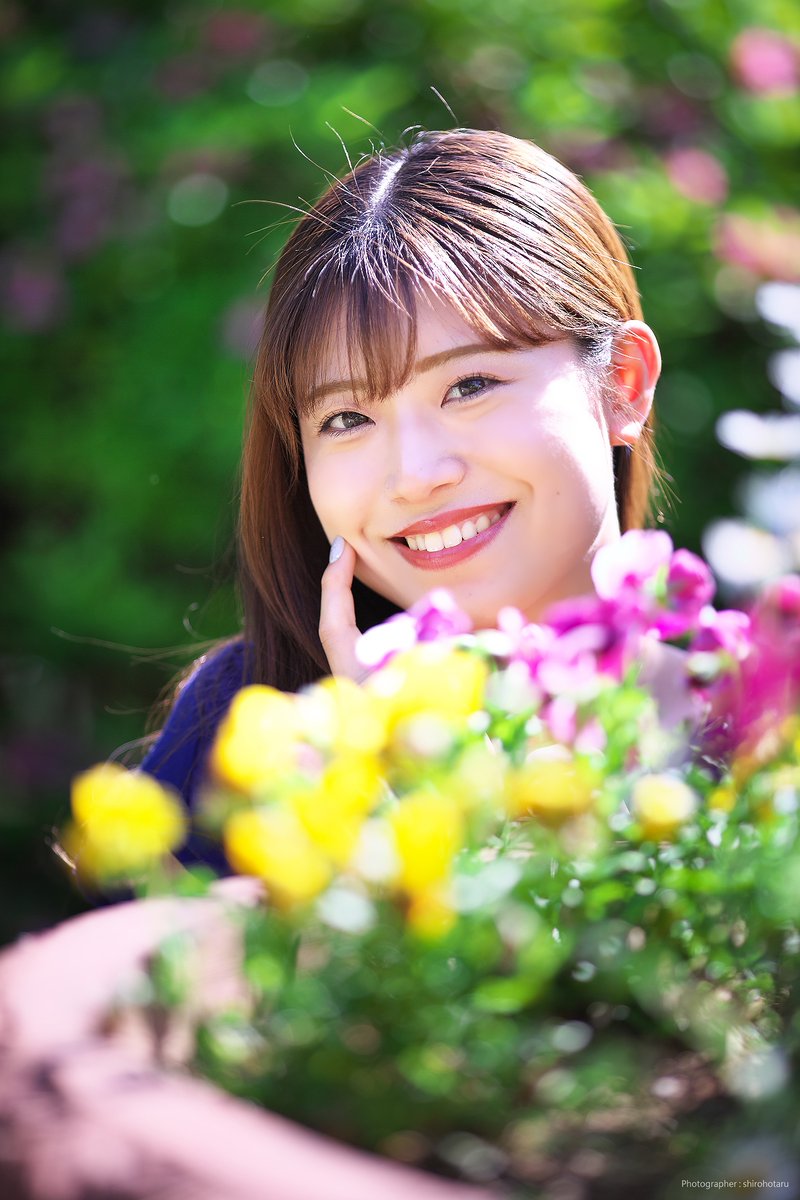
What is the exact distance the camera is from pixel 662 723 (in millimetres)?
1101

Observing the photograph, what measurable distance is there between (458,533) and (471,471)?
0.26 feet

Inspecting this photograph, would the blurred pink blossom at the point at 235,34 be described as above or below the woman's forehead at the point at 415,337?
below

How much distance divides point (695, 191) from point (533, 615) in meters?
1.89

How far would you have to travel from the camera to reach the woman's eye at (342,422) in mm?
1473

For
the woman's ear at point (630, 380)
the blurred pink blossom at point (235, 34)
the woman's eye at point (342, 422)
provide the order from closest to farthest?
1. the woman's eye at point (342, 422)
2. the woman's ear at point (630, 380)
3. the blurred pink blossom at point (235, 34)

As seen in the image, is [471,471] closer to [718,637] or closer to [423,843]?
[718,637]

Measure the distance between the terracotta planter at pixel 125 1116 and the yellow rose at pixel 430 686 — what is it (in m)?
0.15

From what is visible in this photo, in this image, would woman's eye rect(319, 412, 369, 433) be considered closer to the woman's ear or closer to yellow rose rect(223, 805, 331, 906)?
the woman's ear

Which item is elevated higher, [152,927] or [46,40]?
[152,927]

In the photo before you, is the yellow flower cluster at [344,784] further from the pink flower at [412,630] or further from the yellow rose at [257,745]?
the pink flower at [412,630]

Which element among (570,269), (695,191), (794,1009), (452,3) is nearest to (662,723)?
(794,1009)

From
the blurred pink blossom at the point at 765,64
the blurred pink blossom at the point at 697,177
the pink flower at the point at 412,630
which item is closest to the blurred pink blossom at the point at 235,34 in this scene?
the blurred pink blossom at the point at 697,177

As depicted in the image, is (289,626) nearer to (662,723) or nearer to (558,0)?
(662,723)

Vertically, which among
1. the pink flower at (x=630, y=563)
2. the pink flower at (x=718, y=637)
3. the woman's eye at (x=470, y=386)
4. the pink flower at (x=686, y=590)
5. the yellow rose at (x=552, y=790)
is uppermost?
the yellow rose at (x=552, y=790)
